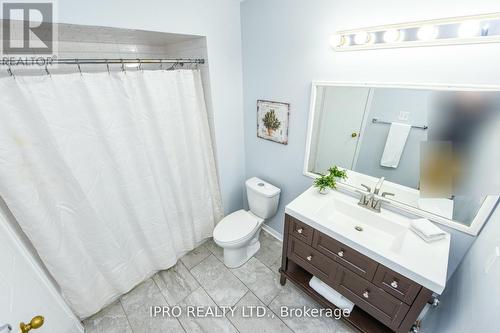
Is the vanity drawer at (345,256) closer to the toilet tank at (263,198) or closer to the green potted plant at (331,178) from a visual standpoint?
the green potted plant at (331,178)

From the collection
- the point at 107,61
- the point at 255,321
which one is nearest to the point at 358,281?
the point at 255,321

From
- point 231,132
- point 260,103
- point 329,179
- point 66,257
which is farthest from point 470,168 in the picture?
point 66,257

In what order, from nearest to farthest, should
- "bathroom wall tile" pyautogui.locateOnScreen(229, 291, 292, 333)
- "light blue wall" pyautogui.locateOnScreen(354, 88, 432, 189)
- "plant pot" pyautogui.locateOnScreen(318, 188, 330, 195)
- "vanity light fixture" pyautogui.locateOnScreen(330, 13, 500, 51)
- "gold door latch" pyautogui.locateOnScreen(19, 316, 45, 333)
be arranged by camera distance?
"gold door latch" pyautogui.locateOnScreen(19, 316, 45, 333) → "vanity light fixture" pyautogui.locateOnScreen(330, 13, 500, 51) → "light blue wall" pyautogui.locateOnScreen(354, 88, 432, 189) → "bathroom wall tile" pyautogui.locateOnScreen(229, 291, 292, 333) → "plant pot" pyautogui.locateOnScreen(318, 188, 330, 195)

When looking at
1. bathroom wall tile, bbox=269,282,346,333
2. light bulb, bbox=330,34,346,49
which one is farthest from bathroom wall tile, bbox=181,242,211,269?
light bulb, bbox=330,34,346,49

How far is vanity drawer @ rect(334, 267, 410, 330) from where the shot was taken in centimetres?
114

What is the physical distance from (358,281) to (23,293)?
1.73 m

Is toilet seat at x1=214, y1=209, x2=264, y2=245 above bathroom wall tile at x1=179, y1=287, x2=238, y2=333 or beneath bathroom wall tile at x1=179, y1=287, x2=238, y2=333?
above

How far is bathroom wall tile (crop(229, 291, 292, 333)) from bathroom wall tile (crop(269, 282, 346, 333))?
0.15 feet

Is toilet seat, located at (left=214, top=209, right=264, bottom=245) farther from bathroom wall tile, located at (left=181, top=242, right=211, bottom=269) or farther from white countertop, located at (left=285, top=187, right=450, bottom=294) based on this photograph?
white countertop, located at (left=285, top=187, right=450, bottom=294)

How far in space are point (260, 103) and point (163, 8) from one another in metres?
0.97

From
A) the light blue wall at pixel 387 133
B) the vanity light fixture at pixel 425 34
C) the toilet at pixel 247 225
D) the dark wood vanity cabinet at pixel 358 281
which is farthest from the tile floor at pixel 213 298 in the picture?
the vanity light fixture at pixel 425 34

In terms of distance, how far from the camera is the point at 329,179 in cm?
153

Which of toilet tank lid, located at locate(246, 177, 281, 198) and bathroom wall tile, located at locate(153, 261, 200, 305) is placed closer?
bathroom wall tile, located at locate(153, 261, 200, 305)

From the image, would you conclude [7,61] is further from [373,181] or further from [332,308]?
[332,308]
